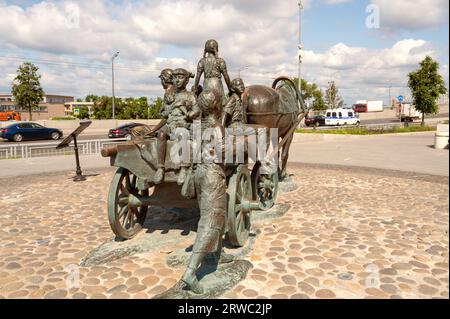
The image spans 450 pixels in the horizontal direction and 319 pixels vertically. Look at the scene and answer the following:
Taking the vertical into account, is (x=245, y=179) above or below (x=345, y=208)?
above

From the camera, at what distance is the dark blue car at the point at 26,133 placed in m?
22.4

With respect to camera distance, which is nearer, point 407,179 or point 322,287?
point 322,287

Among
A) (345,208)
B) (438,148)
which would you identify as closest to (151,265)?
(345,208)

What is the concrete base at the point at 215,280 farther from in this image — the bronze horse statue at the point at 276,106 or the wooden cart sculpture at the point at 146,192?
the bronze horse statue at the point at 276,106

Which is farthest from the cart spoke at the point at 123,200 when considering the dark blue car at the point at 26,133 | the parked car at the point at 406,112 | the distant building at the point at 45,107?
the distant building at the point at 45,107

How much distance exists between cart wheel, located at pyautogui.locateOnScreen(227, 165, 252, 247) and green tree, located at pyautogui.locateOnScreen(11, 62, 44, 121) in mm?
32125

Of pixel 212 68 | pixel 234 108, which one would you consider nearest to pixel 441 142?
pixel 234 108

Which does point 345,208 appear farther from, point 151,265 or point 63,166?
point 63,166

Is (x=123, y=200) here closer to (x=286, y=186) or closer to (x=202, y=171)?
(x=202, y=171)

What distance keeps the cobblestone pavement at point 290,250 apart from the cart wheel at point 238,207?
29 cm

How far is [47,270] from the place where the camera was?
3773 millimetres

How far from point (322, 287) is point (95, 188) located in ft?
20.4

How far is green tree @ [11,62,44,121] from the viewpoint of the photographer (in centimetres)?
3041

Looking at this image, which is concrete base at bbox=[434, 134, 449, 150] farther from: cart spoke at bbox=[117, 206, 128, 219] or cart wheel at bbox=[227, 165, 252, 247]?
cart spoke at bbox=[117, 206, 128, 219]
